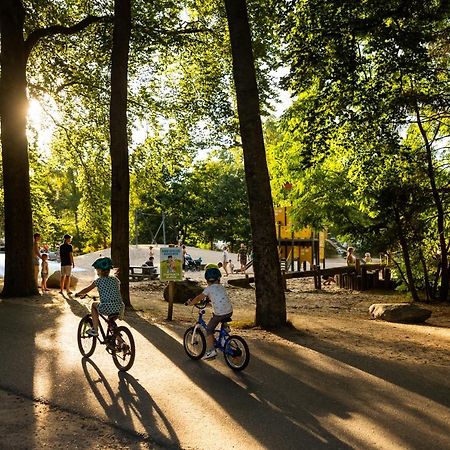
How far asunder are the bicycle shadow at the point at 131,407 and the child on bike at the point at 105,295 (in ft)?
2.59

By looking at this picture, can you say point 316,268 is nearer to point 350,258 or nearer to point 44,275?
point 350,258

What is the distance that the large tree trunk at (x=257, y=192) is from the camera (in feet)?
39.1

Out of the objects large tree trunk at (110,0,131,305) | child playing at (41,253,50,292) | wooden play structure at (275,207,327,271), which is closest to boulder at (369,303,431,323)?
large tree trunk at (110,0,131,305)

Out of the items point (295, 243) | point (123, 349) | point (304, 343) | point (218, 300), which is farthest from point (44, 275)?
point (295, 243)

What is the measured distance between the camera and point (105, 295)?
330 inches

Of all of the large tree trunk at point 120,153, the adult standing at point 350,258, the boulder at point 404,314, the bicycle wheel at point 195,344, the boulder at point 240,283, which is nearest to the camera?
the bicycle wheel at point 195,344

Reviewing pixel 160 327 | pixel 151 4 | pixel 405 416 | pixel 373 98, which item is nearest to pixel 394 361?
pixel 405 416

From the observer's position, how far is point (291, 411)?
6348mm

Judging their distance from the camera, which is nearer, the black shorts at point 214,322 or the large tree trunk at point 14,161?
the black shorts at point 214,322

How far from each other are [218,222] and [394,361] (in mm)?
55060

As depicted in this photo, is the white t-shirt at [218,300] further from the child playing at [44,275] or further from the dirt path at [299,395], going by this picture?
the child playing at [44,275]

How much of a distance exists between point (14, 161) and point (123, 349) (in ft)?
34.2

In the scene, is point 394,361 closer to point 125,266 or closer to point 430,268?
point 125,266

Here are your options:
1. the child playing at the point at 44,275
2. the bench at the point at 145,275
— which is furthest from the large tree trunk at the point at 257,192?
the bench at the point at 145,275
